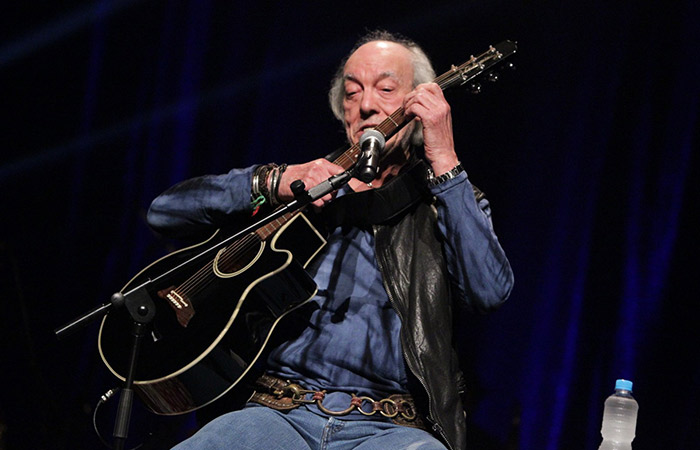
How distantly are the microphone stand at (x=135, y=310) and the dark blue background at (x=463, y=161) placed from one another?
1.79 metres

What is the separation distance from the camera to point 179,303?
2092 millimetres

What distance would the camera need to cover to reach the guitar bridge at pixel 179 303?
205cm

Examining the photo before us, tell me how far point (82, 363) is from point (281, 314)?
2107 mm

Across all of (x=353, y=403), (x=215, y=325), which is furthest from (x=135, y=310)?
(x=353, y=403)

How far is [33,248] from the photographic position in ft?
12.4

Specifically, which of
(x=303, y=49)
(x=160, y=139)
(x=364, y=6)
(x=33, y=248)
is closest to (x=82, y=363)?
(x=33, y=248)

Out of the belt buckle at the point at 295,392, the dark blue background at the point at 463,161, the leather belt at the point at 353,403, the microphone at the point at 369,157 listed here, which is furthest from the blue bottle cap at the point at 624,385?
the microphone at the point at 369,157

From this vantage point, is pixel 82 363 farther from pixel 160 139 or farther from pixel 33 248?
pixel 160 139

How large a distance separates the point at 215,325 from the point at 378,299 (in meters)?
0.46

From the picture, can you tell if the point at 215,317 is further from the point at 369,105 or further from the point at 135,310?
the point at 369,105

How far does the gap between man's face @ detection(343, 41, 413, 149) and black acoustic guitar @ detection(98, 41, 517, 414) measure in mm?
483

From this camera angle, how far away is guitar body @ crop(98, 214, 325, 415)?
1.97 m

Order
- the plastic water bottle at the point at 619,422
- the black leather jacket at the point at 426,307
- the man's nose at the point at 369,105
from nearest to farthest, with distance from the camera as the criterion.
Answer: the black leather jacket at the point at 426,307 < the man's nose at the point at 369,105 < the plastic water bottle at the point at 619,422

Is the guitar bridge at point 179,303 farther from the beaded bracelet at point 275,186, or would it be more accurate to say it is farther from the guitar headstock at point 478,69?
the guitar headstock at point 478,69
